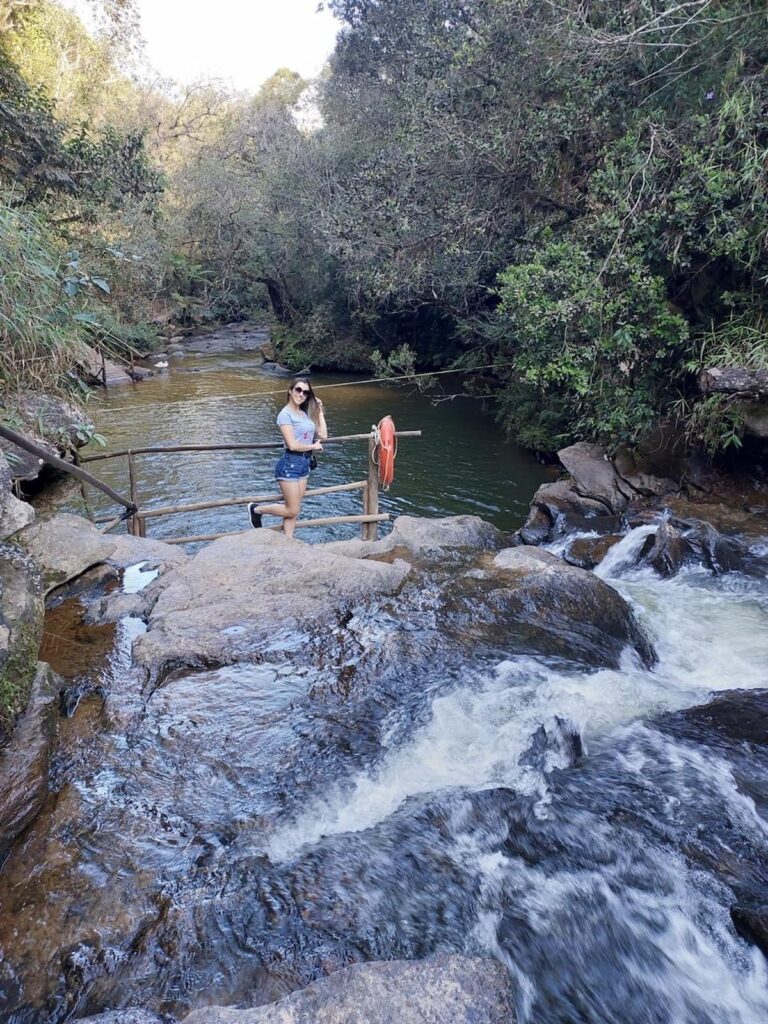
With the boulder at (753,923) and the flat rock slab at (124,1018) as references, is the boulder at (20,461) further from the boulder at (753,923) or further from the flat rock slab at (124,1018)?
the boulder at (753,923)

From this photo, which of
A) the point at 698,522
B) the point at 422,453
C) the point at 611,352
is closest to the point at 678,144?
the point at 611,352

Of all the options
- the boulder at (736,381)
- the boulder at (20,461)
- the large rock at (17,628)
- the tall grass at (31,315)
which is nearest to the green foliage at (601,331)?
the boulder at (736,381)

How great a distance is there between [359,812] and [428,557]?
2939 millimetres

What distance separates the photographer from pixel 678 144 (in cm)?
742

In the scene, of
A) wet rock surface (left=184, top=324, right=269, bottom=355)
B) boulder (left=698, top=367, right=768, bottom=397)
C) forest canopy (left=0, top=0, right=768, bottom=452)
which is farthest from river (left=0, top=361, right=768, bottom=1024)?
wet rock surface (left=184, top=324, right=269, bottom=355)

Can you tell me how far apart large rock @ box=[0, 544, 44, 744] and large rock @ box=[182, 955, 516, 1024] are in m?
1.50

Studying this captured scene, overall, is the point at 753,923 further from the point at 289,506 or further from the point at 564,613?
the point at 289,506

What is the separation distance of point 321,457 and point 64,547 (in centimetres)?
738

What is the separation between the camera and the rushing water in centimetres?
962

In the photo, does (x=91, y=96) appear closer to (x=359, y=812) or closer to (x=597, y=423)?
(x=597, y=423)

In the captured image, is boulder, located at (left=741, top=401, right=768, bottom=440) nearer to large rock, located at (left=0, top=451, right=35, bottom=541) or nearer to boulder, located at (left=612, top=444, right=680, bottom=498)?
boulder, located at (left=612, top=444, right=680, bottom=498)

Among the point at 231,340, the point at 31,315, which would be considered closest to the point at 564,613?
the point at 31,315

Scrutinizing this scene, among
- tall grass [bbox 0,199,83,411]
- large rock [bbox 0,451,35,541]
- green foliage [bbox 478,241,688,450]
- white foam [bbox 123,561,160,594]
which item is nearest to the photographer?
large rock [bbox 0,451,35,541]

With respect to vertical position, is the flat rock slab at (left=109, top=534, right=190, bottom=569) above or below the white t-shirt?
below
